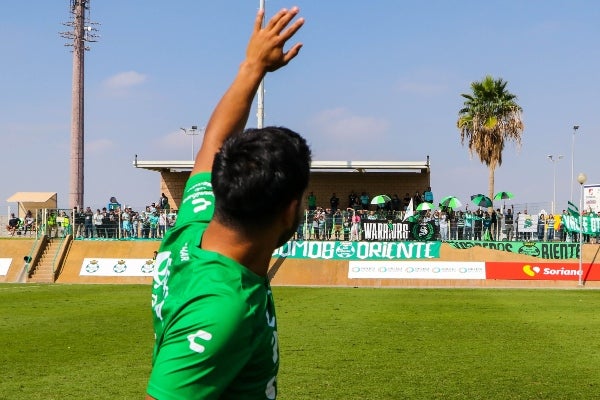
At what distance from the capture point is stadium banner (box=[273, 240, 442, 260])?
37.3 meters

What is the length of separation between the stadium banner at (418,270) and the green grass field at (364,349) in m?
11.4

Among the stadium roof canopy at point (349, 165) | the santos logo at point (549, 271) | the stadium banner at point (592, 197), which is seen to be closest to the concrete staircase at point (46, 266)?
the stadium roof canopy at point (349, 165)

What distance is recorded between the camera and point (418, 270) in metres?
36.2

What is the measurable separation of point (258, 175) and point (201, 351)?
1.68ft

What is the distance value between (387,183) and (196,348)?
47.7m

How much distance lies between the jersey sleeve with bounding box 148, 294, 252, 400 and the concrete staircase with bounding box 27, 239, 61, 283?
37136 mm

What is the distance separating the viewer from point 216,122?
2996 millimetres

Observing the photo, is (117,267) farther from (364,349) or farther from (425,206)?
(364,349)

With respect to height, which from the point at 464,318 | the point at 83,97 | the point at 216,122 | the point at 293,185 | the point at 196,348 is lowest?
the point at 464,318

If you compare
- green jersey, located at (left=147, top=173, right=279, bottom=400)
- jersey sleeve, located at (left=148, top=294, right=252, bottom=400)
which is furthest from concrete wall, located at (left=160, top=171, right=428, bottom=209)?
jersey sleeve, located at (left=148, top=294, right=252, bottom=400)

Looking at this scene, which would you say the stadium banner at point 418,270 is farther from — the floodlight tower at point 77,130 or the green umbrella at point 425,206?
the floodlight tower at point 77,130

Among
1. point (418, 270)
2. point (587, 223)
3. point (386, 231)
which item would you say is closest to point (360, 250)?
point (386, 231)

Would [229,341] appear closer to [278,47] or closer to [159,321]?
[159,321]

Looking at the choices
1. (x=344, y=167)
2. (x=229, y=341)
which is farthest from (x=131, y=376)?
(x=344, y=167)
